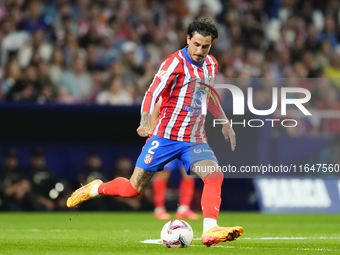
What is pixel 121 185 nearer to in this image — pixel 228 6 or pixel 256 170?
pixel 256 170

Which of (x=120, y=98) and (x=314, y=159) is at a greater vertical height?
(x=120, y=98)

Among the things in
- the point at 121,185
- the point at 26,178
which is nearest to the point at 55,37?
the point at 26,178

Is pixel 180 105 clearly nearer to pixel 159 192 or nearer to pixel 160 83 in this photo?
pixel 160 83

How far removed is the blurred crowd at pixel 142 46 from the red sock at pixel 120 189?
490 centimetres

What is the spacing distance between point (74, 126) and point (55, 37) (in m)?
1.99

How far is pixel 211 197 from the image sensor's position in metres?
5.66

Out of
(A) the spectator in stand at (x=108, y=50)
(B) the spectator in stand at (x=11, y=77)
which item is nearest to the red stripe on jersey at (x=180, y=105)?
(B) the spectator in stand at (x=11, y=77)

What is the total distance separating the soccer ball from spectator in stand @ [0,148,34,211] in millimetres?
6244

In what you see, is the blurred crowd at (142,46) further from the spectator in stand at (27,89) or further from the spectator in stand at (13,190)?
the spectator in stand at (13,190)

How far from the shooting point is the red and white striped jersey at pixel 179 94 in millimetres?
5816

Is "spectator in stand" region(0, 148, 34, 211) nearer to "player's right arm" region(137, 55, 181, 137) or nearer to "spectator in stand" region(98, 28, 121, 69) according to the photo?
"spectator in stand" region(98, 28, 121, 69)

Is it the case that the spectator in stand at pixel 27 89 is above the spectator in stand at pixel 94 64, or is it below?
below

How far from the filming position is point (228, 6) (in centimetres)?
1495

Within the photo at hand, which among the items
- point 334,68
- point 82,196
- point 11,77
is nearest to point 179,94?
point 82,196
